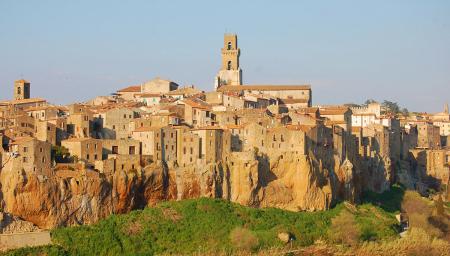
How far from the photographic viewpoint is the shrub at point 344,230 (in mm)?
68188

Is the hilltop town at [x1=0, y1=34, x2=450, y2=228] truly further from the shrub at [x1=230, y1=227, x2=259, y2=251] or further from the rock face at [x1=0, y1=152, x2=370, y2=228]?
the shrub at [x1=230, y1=227, x2=259, y2=251]

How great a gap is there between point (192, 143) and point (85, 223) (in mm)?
8921

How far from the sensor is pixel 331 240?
2680 inches

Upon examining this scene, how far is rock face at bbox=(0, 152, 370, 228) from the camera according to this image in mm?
58750

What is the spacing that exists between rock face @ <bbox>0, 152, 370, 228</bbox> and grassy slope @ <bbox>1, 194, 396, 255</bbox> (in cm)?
70

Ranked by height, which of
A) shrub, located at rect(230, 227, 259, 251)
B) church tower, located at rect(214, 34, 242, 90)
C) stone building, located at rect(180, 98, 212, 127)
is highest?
church tower, located at rect(214, 34, 242, 90)

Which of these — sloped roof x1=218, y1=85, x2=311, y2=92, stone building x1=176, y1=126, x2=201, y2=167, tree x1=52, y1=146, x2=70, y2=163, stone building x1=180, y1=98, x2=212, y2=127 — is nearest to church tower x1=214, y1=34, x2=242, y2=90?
sloped roof x1=218, y1=85, x2=311, y2=92

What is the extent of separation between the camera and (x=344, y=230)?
68812 millimetres

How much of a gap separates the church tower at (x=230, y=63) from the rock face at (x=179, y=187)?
23715mm

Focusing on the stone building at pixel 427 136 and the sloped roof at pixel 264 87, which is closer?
the sloped roof at pixel 264 87

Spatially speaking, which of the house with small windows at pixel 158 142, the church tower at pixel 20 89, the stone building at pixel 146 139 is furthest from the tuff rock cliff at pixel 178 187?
the church tower at pixel 20 89

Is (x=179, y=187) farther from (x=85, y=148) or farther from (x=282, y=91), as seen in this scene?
(x=282, y=91)

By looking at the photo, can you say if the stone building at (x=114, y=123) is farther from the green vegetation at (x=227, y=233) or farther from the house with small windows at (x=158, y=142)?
the green vegetation at (x=227, y=233)

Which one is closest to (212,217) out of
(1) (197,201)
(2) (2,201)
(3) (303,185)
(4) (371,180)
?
(1) (197,201)
